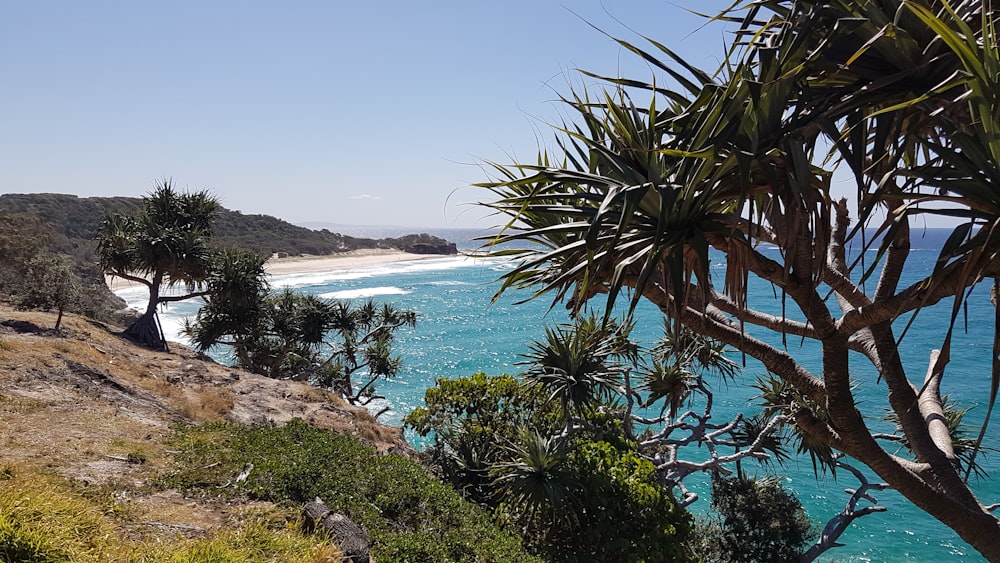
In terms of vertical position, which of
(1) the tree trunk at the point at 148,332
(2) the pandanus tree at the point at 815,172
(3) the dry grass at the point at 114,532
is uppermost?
(2) the pandanus tree at the point at 815,172

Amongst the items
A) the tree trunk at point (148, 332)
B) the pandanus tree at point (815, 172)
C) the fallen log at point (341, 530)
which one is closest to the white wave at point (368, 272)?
the tree trunk at point (148, 332)

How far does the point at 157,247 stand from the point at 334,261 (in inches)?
3341

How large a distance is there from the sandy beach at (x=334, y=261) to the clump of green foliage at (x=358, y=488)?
211 ft

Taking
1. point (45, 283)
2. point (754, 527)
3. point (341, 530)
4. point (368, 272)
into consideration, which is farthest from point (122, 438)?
point (368, 272)

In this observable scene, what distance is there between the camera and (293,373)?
2173 centimetres

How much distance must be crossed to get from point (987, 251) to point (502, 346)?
1527 inches

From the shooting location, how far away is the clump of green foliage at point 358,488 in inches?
221

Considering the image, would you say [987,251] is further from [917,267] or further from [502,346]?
[917,267]

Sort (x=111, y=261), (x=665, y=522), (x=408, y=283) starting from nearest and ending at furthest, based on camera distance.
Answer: (x=665, y=522), (x=111, y=261), (x=408, y=283)

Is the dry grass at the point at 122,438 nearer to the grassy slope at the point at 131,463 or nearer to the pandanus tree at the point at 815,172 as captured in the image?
the grassy slope at the point at 131,463

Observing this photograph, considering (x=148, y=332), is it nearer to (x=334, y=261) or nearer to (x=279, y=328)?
(x=279, y=328)

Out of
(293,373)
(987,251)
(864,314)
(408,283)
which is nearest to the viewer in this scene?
(987,251)

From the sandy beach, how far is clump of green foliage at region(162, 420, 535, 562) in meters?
64.4

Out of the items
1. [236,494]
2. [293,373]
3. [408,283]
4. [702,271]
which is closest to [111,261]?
[293,373]
